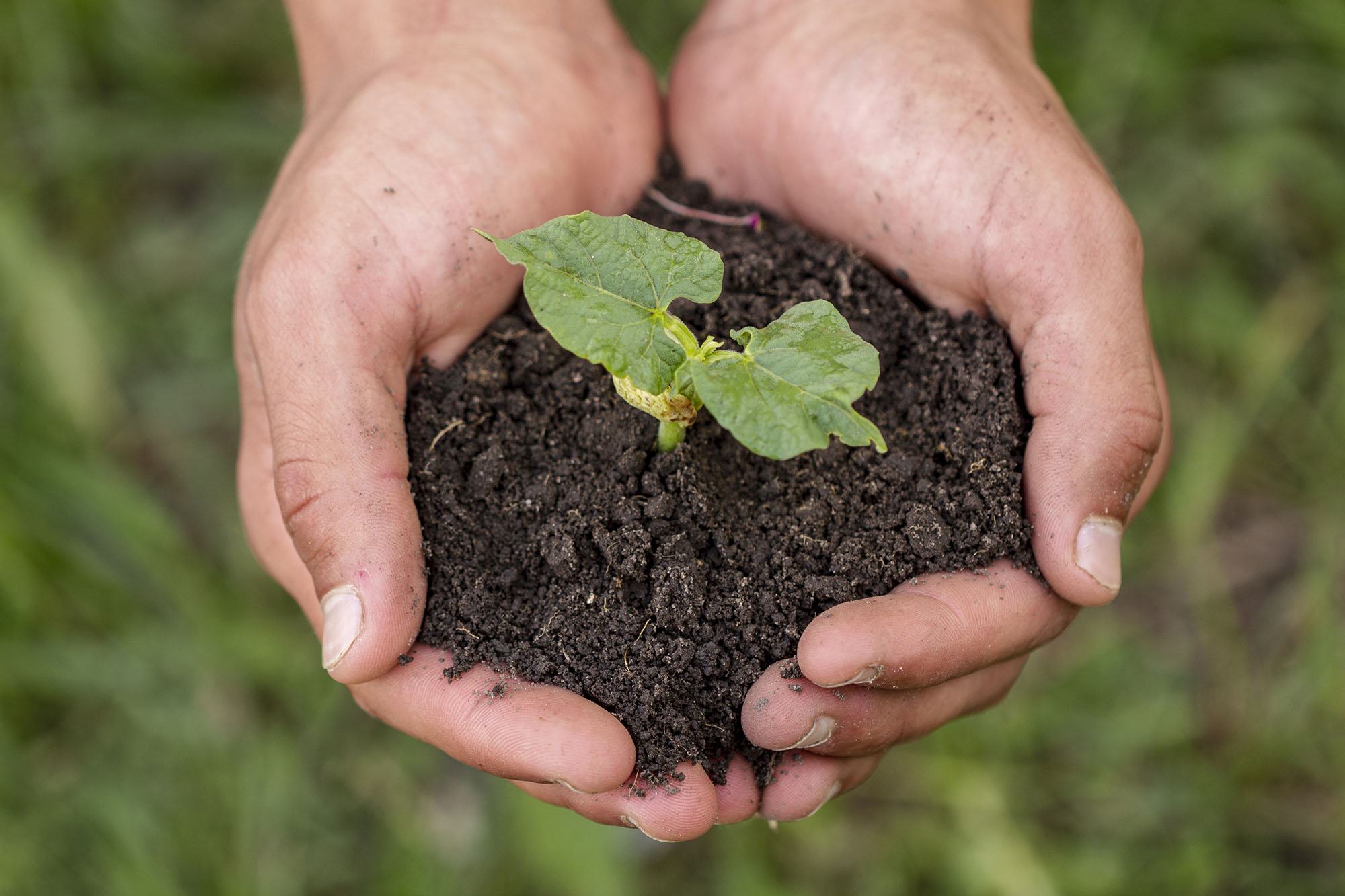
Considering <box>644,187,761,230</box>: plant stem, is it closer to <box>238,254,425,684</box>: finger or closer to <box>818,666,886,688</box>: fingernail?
<box>238,254,425,684</box>: finger

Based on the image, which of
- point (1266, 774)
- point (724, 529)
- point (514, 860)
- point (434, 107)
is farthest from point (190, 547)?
point (1266, 774)

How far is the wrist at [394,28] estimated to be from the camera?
2883 millimetres

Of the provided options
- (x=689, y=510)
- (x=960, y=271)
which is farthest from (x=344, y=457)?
(x=960, y=271)

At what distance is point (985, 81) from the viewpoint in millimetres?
2631

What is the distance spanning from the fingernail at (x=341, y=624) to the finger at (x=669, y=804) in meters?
0.58

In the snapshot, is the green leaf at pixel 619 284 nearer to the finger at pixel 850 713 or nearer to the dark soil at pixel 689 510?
the dark soil at pixel 689 510

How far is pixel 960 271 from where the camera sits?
256cm

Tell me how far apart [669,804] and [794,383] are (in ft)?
2.90

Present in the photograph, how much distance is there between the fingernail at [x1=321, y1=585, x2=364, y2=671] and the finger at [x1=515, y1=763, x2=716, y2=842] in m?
0.58

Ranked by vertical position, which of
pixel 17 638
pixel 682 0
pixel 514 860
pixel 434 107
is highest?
pixel 434 107

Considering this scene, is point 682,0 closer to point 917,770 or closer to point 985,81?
point 985,81

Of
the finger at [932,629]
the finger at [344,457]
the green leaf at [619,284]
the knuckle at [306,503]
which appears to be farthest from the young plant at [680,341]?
the knuckle at [306,503]

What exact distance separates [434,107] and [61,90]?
8.90 ft

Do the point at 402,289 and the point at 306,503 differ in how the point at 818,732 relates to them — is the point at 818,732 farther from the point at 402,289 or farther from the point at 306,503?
the point at 402,289
